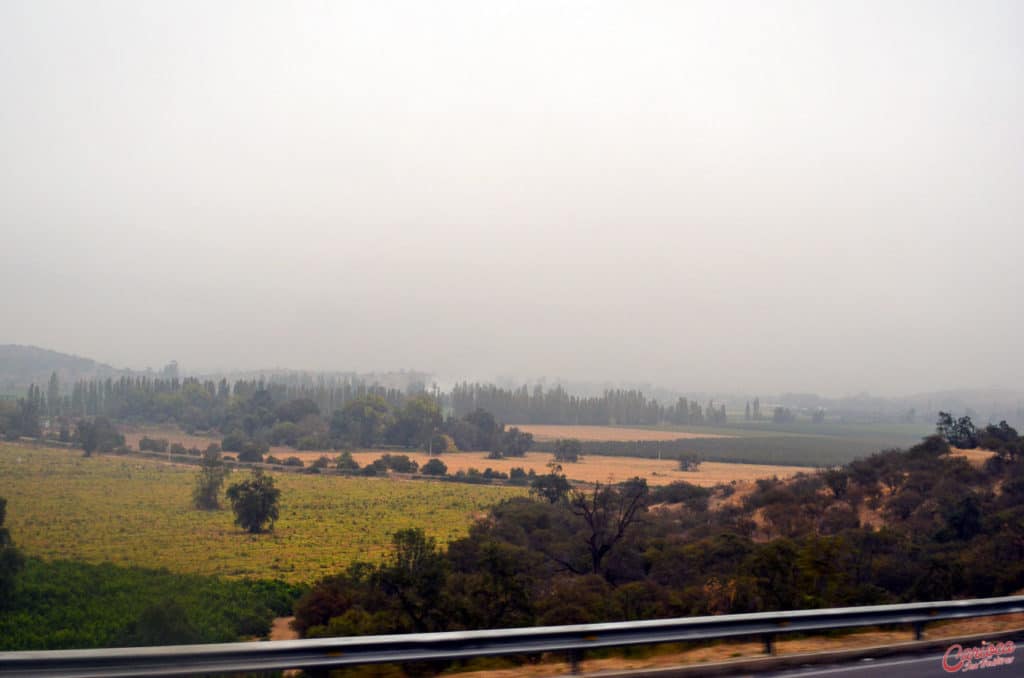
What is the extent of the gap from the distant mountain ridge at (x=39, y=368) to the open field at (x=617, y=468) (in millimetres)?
12586

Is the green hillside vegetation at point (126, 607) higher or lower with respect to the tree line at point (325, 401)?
lower

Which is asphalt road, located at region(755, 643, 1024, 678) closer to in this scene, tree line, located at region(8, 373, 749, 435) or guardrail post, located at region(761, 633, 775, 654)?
guardrail post, located at region(761, 633, 775, 654)

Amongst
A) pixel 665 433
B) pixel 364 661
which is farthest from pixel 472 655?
pixel 665 433

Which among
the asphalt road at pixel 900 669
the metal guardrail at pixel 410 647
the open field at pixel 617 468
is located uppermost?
the metal guardrail at pixel 410 647

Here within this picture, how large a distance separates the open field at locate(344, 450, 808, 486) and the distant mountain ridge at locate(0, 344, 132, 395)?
12.6 m

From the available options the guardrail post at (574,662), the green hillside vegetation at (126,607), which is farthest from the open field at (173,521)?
the guardrail post at (574,662)

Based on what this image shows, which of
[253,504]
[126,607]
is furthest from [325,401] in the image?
[126,607]

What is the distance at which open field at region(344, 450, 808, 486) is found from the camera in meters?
43.6

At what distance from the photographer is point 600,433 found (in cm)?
7238

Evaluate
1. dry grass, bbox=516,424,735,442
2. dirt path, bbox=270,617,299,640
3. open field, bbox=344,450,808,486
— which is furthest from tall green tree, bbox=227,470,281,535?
dry grass, bbox=516,424,735,442

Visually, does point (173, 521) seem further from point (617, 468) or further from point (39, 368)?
point (617, 468)

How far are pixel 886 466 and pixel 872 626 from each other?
99.5 feet

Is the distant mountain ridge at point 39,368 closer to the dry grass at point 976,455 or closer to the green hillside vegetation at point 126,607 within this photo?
the green hillside vegetation at point 126,607

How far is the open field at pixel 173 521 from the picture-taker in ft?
58.3
